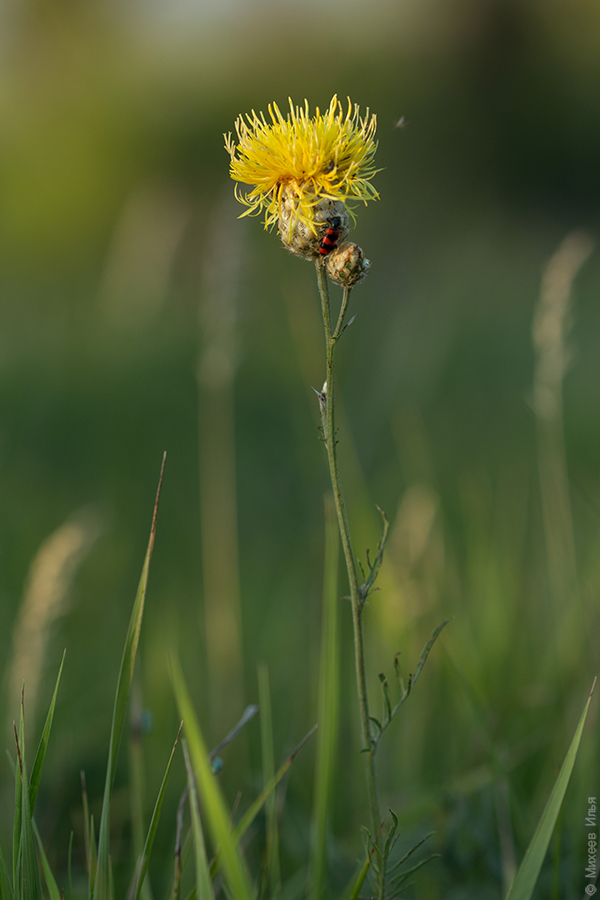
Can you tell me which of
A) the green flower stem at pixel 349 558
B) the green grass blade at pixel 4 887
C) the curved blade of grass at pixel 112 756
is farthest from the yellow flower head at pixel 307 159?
the green grass blade at pixel 4 887

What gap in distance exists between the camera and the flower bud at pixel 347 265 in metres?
0.69

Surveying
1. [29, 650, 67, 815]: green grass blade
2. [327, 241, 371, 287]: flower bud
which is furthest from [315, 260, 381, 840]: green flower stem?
[29, 650, 67, 815]: green grass blade

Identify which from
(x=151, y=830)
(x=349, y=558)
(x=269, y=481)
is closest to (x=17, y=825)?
(x=151, y=830)

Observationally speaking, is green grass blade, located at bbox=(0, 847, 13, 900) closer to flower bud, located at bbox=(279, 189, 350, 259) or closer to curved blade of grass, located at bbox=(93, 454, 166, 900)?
curved blade of grass, located at bbox=(93, 454, 166, 900)

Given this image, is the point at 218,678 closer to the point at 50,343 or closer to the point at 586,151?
the point at 50,343

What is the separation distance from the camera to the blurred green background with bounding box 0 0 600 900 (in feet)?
4.16

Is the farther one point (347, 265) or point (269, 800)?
point (269, 800)

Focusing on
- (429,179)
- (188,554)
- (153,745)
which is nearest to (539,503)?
(188,554)

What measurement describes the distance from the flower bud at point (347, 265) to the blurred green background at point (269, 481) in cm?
31

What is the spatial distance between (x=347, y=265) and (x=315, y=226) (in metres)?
0.06

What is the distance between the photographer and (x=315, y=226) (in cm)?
71

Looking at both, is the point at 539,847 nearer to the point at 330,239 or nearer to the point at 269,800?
the point at 269,800

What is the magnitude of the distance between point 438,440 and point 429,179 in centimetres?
587

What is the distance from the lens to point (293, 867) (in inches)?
46.2
